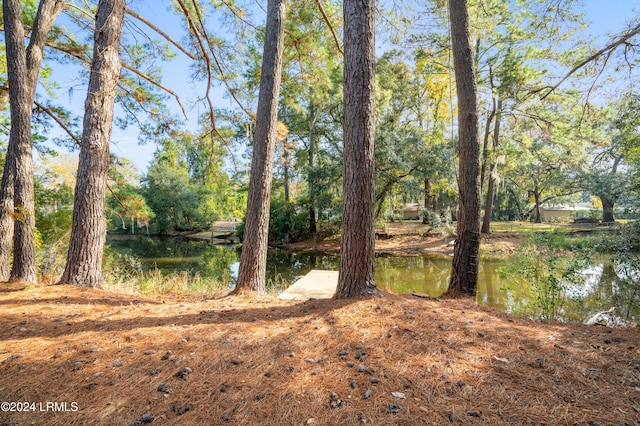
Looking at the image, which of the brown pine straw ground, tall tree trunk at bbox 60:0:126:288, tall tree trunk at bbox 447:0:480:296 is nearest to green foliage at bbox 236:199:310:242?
tall tree trunk at bbox 60:0:126:288

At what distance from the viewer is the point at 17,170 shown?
4.15 m

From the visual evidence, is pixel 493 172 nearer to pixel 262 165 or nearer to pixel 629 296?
pixel 629 296

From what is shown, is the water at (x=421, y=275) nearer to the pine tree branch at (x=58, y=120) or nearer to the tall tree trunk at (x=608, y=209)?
the pine tree branch at (x=58, y=120)

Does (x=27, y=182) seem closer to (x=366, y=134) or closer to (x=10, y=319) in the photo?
(x=10, y=319)

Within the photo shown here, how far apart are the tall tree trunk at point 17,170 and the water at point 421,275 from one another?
3.82m

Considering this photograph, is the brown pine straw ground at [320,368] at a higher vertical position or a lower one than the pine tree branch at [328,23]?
lower

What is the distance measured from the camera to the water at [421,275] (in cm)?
481

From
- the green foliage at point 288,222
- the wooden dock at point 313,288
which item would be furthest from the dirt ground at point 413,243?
the wooden dock at point 313,288

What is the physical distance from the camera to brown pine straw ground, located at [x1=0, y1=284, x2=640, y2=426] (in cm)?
140

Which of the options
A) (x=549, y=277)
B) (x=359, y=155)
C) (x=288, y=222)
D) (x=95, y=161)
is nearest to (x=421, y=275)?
→ (x=549, y=277)

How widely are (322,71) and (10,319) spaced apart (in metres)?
5.02

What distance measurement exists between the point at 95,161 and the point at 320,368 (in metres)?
3.82

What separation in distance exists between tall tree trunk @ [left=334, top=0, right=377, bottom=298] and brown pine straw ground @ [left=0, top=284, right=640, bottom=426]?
0.41m

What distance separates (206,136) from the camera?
5449 millimetres
